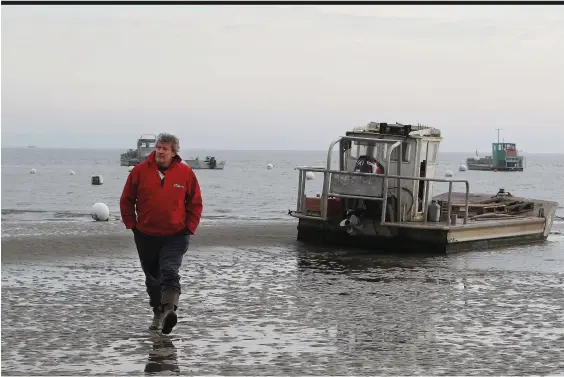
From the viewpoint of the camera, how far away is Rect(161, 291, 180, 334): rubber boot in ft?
29.0

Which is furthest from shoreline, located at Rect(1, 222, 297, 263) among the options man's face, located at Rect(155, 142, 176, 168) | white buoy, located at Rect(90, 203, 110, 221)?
man's face, located at Rect(155, 142, 176, 168)

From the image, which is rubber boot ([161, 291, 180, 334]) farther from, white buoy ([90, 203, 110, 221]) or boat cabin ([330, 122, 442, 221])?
white buoy ([90, 203, 110, 221])

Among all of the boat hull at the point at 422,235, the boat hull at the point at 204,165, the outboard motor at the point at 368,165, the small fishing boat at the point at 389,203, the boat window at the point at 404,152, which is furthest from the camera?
the boat hull at the point at 204,165

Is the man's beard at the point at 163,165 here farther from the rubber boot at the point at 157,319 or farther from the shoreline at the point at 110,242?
the shoreline at the point at 110,242

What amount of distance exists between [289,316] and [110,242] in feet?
29.0

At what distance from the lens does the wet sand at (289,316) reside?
7984 mm

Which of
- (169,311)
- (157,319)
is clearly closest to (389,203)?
(157,319)

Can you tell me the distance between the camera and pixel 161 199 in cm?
905

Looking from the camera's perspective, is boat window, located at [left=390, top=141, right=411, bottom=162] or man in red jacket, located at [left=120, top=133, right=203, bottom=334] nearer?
man in red jacket, located at [left=120, top=133, right=203, bottom=334]

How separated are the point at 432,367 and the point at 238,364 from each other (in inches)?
58.8

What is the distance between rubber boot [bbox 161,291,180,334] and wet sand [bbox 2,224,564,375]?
0.36ft

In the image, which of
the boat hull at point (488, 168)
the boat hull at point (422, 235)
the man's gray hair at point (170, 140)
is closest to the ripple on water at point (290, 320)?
the man's gray hair at point (170, 140)

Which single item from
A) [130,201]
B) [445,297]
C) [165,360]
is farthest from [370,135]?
[165,360]

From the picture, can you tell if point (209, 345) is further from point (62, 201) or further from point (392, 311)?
point (62, 201)
